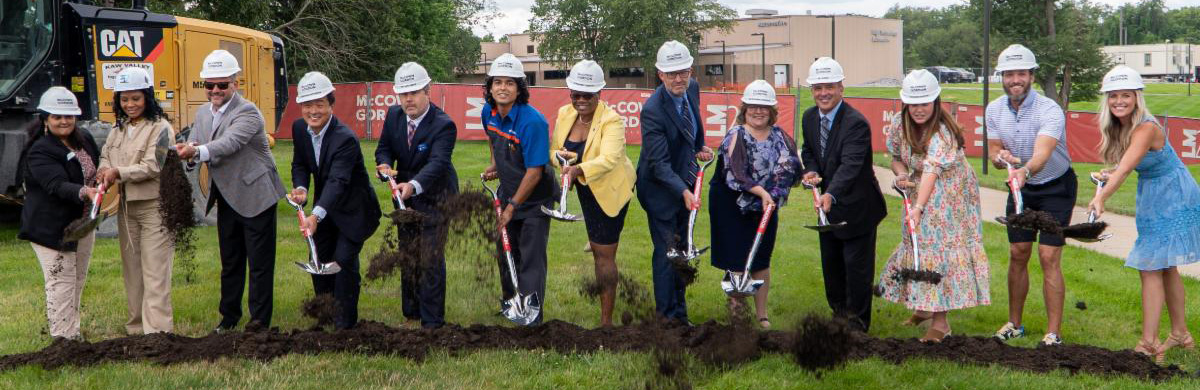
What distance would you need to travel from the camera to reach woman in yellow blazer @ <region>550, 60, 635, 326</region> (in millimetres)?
6727

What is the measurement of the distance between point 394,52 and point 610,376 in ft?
95.6

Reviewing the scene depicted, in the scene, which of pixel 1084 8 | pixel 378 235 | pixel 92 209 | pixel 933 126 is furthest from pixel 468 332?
pixel 1084 8

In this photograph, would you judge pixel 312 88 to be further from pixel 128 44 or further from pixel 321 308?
pixel 128 44

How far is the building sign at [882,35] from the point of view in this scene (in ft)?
300

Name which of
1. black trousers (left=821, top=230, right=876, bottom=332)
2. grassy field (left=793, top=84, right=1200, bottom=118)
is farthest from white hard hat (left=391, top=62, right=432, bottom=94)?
grassy field (left=793, top=84, right=1200, bottom=118)

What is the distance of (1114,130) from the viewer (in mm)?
6438

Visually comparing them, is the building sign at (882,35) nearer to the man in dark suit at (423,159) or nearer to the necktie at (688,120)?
the necktie at (688,120)

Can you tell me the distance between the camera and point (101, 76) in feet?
38.2

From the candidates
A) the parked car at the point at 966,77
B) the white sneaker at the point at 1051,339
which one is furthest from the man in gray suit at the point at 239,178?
the parked car at the point at 966,77

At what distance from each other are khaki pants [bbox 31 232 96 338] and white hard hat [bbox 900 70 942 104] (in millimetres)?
4958

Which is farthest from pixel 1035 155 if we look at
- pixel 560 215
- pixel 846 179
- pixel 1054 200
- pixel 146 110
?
pixel 146 110

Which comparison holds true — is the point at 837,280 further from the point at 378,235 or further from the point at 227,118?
the point at 378,235

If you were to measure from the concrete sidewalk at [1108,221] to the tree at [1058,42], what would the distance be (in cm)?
686

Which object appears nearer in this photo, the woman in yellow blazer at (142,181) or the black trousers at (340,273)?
the woman in yellow blazer at (142,181)
